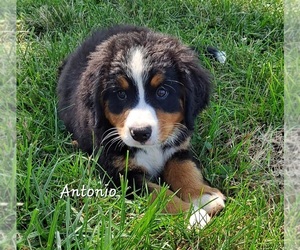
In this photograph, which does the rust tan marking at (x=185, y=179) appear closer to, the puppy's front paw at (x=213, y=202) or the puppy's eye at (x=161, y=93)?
the puppy's front paw at (x=213, y=202)

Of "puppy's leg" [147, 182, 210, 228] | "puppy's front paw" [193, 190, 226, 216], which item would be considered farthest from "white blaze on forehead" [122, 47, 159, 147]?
"puppy's front paw" [193, 190, 226, 216]

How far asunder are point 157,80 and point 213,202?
2.40 feet

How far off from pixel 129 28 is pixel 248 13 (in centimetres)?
140

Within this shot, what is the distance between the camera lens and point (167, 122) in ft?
10.2

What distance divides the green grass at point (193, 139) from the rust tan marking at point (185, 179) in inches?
4.8

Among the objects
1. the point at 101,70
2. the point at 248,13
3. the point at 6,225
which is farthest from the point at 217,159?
the point at 248,13

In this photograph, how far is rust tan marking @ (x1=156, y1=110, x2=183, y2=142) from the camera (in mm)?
3068

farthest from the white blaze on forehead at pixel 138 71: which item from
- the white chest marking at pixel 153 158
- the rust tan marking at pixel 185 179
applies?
the rust tan marking at pixel 185 179

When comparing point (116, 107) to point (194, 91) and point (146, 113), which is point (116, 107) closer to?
point (146, 113)

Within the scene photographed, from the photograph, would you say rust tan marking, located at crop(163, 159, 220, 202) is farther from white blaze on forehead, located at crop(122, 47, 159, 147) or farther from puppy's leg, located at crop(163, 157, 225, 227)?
white blaze on forehead, located at crop(122, 47, 159, 147)

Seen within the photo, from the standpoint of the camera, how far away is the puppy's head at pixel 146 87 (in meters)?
3.03

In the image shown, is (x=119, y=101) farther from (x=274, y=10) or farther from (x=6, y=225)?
(x=274, y=10)

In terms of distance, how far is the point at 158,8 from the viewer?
4922 mm

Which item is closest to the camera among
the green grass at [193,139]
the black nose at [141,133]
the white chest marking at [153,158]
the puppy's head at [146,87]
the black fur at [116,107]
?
the green grass at [193,139]
